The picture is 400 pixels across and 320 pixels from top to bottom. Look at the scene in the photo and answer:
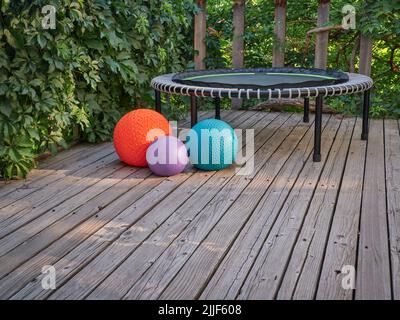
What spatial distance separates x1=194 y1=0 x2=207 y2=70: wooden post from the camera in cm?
518

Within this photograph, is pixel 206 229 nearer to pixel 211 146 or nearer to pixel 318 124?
pixel 211 146

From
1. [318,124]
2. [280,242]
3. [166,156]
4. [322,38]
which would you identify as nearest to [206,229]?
[280,242]

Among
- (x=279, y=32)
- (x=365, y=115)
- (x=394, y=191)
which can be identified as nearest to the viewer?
(x=394, y=191)

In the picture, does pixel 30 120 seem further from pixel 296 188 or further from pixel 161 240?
pixel 296 188

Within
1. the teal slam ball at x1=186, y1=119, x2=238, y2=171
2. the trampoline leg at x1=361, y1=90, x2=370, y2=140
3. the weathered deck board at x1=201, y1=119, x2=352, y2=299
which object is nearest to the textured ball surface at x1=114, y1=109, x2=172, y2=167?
the teal slam ball at x1=186, y1=119, x2=238, y2=171

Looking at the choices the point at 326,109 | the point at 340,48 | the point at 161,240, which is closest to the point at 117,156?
the point at 161,240

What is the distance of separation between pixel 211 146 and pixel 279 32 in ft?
7.63

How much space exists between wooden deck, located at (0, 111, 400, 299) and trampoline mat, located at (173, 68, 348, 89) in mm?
482

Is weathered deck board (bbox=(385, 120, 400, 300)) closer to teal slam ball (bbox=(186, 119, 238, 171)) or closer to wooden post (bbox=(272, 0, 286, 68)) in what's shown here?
teal slam ball (bbox=(186, 119, 238, 171))

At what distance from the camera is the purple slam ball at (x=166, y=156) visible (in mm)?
3115

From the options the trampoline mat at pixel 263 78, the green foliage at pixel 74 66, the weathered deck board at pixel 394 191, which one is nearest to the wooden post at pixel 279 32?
the trampoline mat at pixel 263 78

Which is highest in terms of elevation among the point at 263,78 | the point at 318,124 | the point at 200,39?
the point at 200,39

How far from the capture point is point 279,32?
202 inches

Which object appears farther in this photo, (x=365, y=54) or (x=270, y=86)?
(x=365, y=54)
